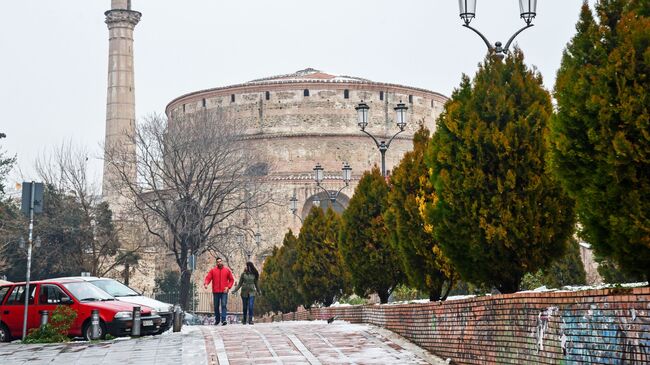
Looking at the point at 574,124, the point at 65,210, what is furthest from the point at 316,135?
the point at 574,124

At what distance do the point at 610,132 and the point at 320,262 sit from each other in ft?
58.6

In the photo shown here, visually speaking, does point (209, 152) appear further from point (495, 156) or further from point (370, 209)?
point (495, 156)

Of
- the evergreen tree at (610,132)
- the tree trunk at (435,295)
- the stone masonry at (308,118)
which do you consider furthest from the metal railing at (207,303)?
the evergreen tree at (610,132)

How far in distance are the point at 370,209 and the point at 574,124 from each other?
11.1 meters

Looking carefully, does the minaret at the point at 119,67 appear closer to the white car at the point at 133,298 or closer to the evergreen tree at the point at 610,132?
the white car at the point at 133,298

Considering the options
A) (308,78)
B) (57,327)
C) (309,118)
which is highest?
(308,78)

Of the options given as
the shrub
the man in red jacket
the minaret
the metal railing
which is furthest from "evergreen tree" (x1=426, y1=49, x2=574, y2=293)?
the minaret

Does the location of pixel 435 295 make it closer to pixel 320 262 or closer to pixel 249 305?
pixel 249 305

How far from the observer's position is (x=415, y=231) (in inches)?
598

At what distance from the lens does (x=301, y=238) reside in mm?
26359

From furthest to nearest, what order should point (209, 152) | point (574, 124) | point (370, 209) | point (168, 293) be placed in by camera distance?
1. point (168, 293)
2. point (209, 152)
3. point (370, 209)
4. point (574, 124)

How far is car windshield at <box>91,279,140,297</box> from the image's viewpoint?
16328 millimetres

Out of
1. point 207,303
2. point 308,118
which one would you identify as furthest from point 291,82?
point 207,303

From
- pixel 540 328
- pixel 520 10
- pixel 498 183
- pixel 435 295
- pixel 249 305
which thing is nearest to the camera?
pixel 540 328
